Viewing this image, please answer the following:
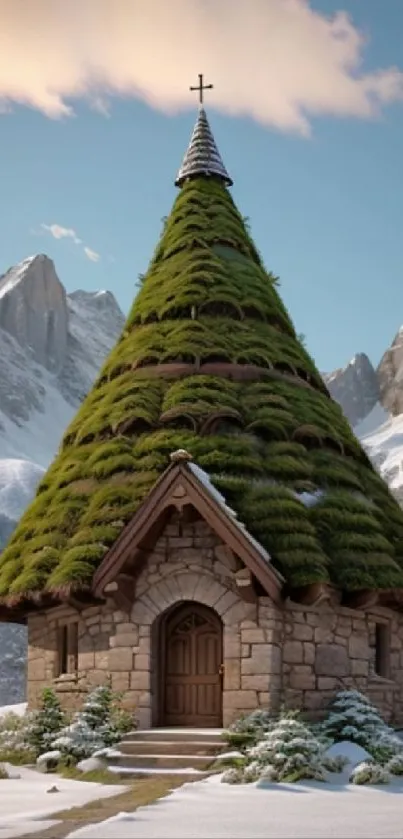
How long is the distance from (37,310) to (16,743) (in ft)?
382

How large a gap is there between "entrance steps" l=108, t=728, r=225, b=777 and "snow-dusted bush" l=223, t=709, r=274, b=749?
0.20m

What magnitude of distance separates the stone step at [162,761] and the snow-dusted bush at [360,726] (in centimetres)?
191

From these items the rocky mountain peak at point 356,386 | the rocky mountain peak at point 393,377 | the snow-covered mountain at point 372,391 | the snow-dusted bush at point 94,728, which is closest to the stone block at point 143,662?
the snow-dusted bush at point 94,728

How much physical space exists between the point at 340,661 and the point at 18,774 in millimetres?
5329

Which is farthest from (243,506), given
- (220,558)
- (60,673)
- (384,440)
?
(384,440)

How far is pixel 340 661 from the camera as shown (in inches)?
691

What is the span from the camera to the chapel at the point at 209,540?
16906mm

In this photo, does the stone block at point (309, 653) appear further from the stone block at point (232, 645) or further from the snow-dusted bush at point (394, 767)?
the snow-dusted bush at point (394, 767)

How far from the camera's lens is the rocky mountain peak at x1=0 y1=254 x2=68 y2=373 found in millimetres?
130375

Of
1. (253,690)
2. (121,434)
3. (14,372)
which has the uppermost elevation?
(14,372)

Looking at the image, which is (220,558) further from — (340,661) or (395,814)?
(395,814)

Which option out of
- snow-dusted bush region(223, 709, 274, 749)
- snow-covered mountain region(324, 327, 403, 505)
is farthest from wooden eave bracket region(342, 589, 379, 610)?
snow-covered mountain region(324, 327, 403, 505)

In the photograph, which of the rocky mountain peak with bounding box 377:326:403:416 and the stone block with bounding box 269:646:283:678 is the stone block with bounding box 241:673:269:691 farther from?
the rocky mountain peak with bounding box 377:326:403:416

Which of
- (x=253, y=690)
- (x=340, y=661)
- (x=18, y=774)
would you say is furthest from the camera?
(x=340, y=661)
